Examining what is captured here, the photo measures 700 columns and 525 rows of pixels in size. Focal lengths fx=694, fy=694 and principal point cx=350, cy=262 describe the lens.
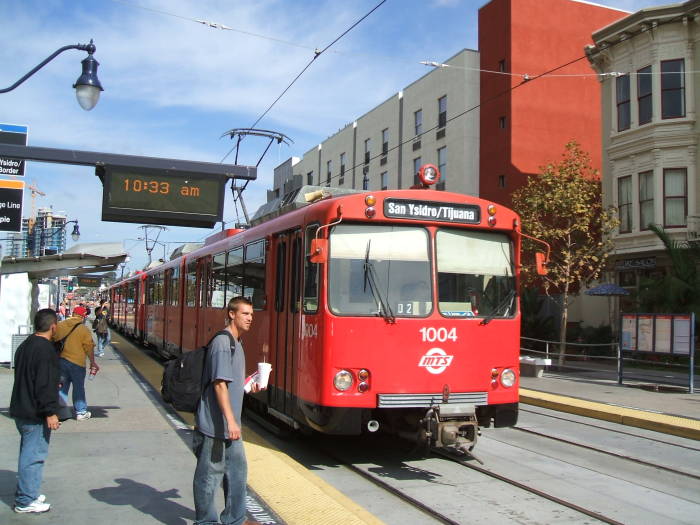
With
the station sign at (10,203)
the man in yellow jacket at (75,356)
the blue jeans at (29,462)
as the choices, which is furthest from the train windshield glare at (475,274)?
the station sign at (10,203)

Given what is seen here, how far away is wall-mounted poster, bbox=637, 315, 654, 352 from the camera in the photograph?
15586 mm

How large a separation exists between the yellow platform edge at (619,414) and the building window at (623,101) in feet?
49.6

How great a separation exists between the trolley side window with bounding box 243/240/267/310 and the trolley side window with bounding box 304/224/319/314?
63.3 inches

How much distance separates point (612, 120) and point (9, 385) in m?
22.5

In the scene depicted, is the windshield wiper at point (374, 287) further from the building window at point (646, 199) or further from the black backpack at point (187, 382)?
the building window at point (646, 199)

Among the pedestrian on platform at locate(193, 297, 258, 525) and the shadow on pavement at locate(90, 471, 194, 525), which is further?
the shadow on pavement at locate(90, 471, 194, 525)

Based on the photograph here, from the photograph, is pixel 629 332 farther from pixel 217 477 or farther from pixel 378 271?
pixel 217 477

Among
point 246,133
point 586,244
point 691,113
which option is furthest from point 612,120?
point 246,133

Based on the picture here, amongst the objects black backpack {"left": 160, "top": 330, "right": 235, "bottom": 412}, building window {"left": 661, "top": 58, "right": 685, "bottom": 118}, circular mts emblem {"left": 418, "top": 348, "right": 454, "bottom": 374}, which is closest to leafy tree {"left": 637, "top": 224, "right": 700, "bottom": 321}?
building window {"left": 661, "top": 58, "right": 685, "bottom": 118}

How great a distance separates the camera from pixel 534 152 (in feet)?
105

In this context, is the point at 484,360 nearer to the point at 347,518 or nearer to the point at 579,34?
the point at 347,518

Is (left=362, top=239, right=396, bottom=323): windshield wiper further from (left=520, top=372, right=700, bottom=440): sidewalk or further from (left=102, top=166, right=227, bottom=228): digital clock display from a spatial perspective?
(left=520, top=372, right=700, bottom=440): sidewalk

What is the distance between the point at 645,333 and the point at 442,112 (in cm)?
2235

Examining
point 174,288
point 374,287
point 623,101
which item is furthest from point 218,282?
point 623,101
